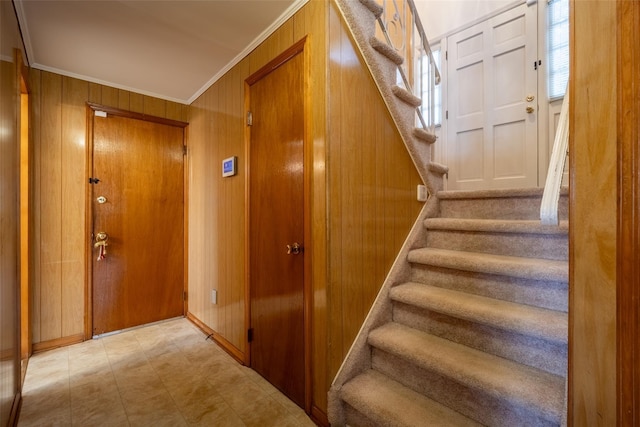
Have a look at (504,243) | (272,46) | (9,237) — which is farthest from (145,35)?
(504,243)

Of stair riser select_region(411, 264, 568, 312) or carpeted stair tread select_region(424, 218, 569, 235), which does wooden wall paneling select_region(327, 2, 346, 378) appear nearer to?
stair riser select_region(411, 264, 568, 312)

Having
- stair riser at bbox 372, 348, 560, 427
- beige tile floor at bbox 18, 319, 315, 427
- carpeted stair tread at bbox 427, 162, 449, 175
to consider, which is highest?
carpeted stair tread at bbox 427, 162, 449, 175

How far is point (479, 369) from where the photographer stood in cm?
116

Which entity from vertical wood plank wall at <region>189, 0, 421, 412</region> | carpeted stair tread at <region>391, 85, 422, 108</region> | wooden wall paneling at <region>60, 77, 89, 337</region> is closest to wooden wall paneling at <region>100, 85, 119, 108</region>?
wooden wall paneling at <region>60, 77, 89, 337</region>

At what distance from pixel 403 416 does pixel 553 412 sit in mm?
536

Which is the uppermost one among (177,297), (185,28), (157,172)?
(185,28)

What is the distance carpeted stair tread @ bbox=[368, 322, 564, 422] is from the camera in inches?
39.0

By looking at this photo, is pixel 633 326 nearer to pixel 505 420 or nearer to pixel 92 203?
pixel 505 420

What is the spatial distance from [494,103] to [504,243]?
6.19 feet

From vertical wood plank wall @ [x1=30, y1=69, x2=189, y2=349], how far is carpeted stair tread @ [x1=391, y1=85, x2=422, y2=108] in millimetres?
2692

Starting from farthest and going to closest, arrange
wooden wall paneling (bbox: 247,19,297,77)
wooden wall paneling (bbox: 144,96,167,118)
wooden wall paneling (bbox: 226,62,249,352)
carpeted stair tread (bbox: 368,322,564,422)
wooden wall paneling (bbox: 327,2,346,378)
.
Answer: wooden wall paneling (bbox: 144,96,167,118)
wooden wall paneling (bbox: 226,62,249,352)
wooden wall paneling (bbox: 247,19,297,77)
wooden wall paneling (bbox: 327,2,346,378)
carpeted stair tread (bbox: 368,322,564,422)

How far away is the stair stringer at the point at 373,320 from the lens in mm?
1398

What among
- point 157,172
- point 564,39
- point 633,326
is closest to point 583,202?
point 633,326

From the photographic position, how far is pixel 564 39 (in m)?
2.37
